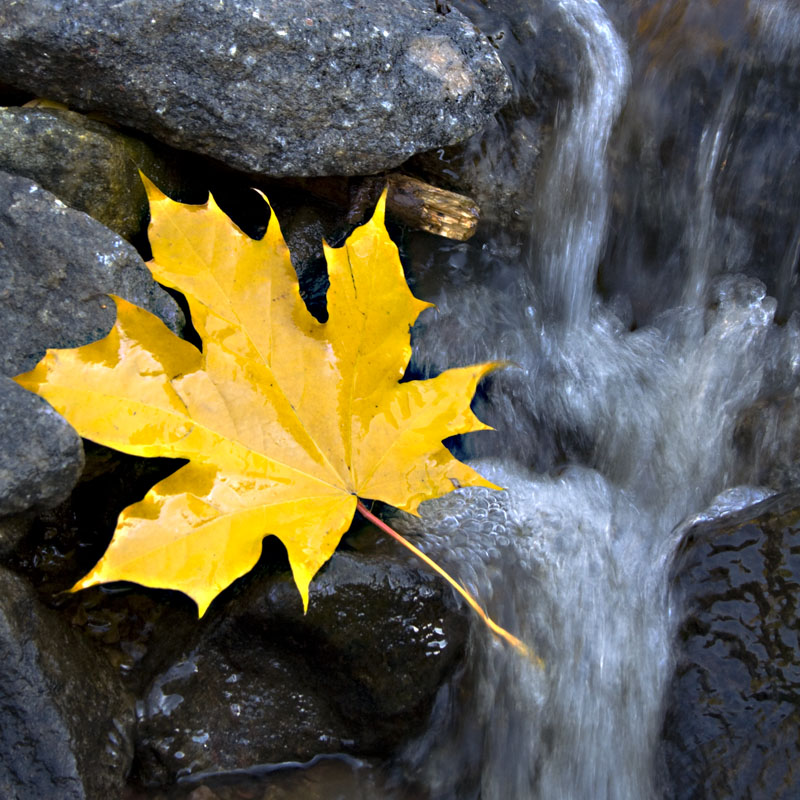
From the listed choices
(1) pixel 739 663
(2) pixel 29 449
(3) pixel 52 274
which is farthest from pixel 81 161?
(1) pixel 739 663

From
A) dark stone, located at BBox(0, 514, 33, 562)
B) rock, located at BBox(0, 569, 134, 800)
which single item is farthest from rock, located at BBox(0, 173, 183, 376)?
rock, located at BBox(0, 569, 134, 800)

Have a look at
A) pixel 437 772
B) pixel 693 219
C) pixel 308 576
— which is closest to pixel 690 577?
pixel 437 772

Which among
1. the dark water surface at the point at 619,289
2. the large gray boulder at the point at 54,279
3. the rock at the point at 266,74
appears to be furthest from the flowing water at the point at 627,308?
the large gray boulder at the point at 54,279

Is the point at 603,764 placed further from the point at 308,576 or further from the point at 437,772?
the point at 308,576

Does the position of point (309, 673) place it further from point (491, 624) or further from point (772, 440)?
point (772, 440)

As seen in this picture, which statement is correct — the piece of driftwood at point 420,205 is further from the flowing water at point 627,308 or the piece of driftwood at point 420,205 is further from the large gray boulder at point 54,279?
the large gray boulder at point 54,279

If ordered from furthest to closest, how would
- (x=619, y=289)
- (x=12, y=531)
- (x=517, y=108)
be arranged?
(x=619, y=289), (x=517, y=108), (x=12, y=531)
